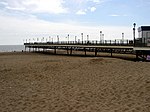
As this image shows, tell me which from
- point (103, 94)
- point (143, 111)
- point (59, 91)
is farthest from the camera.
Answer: point (59, 91)

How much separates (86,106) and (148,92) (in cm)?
299

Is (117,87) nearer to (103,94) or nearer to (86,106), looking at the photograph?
(103,94)

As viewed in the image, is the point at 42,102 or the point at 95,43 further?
the point at 95,43

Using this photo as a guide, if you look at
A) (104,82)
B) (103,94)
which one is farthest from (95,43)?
(103,94)

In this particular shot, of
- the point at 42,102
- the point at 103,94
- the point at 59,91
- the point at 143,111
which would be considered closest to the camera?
the point at 143,111

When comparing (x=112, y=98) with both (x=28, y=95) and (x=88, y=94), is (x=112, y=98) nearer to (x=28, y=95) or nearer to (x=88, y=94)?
(x=88, y=94)

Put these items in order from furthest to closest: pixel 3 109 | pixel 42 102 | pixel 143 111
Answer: pixel 42 102 < pixel 3 109 < pixel 143 111

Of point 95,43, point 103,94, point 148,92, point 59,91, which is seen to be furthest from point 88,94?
point 95,43

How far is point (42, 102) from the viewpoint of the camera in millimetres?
10969

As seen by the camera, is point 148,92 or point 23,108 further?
point 148,92

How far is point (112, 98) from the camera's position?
1114cm

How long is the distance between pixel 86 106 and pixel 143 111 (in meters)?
2.10

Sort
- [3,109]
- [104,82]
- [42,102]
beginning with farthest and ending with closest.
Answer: [104,82], [42,102], [3,109]

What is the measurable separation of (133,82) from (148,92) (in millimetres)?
2454
